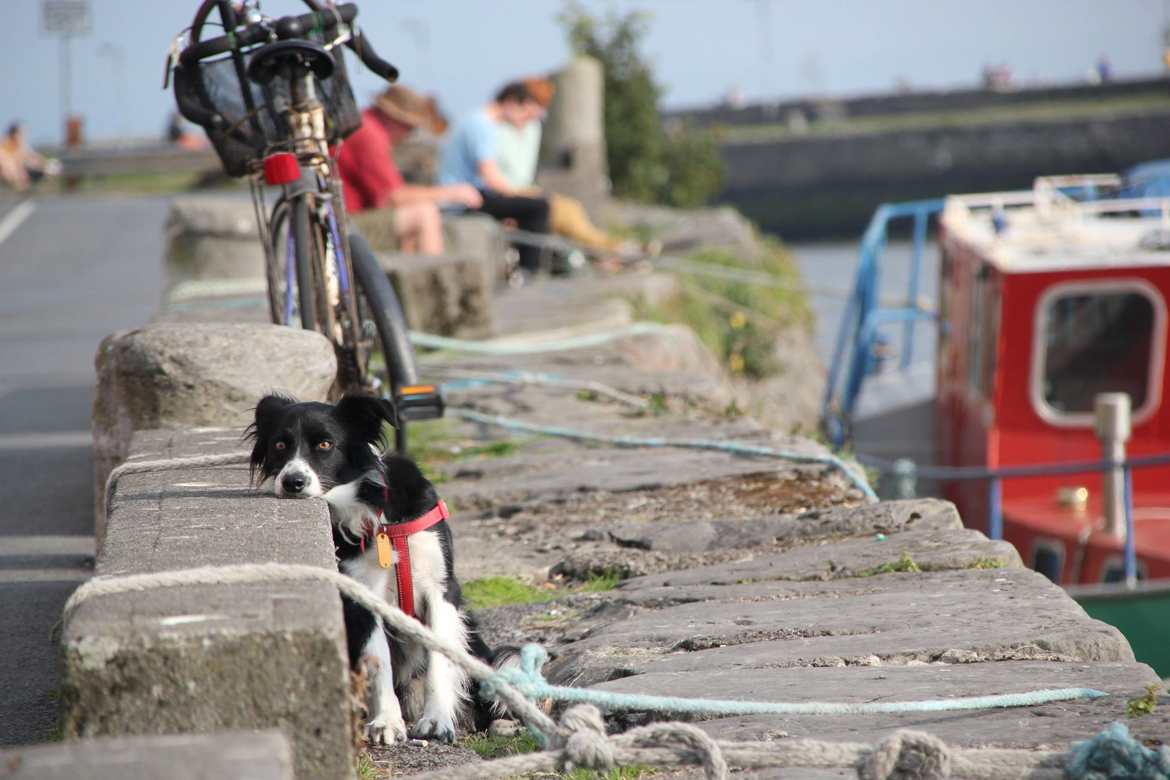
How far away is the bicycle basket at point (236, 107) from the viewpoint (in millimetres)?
4969

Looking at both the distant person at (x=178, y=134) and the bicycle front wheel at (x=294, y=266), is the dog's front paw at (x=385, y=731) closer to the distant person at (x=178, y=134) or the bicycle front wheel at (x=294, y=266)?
the bicycle front wheel at (x=294, y=266)

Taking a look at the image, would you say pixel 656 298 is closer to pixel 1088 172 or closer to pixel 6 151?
pixel 6 151

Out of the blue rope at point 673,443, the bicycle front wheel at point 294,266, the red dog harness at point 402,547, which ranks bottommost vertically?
the blue rope at point 673,443

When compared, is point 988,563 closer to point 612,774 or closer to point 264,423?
point 612,774

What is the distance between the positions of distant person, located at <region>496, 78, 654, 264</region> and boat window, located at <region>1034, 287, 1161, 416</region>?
4291 millimetres

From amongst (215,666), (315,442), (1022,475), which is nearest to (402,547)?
(315,442)

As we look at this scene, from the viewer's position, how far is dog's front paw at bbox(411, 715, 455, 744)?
3.31 m

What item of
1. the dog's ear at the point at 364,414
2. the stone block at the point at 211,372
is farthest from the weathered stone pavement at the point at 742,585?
the stone block at the point at 211,372

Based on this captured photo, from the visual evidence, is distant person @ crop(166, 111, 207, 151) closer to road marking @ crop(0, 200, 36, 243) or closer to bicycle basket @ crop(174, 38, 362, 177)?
road marking @ crop(0, 200, 36, 243)

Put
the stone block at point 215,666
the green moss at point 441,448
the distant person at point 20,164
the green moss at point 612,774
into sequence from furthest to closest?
the distant person at point 20,164, the green moss at point 441,448, the green moss at point 612,774, the stone block at point 215,666

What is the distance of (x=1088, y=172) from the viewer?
163ft

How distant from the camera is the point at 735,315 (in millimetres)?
13023

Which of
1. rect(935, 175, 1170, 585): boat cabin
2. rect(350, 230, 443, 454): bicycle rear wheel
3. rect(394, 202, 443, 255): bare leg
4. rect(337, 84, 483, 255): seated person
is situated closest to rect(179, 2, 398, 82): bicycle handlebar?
rect(350, 230, 443, 454): bicycle rear wheel

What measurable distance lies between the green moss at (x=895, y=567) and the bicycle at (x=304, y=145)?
5.08ft
